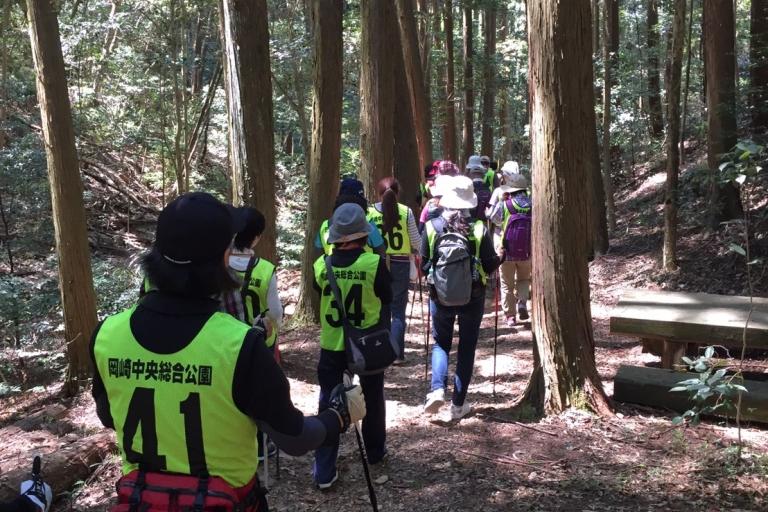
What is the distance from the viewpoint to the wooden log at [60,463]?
5156 millimetres

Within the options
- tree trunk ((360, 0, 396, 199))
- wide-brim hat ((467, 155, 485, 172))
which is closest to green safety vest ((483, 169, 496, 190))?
wide-brim hat ((467, 155, 485, 172))

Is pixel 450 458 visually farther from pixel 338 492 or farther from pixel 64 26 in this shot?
pixel 64 26

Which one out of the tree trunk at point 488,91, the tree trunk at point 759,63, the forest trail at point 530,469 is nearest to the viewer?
the forest trail at point 530,469

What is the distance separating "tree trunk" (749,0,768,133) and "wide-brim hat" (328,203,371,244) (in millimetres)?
9817

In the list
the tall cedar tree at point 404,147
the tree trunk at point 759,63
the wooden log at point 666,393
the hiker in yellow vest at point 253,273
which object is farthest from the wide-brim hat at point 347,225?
the tree trunk at point 759,63

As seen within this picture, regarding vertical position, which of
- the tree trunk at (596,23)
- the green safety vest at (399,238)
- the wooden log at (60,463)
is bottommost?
the wooden log at (60,463)

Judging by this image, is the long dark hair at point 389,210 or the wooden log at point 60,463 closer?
the wooden log at point 60,463

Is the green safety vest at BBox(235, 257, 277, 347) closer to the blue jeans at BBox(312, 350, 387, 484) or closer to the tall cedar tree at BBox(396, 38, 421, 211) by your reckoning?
the blue jeans at BBox(312, 350, 387, 484)

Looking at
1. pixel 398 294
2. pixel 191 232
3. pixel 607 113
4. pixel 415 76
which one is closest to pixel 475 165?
pixel 398 294

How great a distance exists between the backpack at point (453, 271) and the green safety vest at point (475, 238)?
71 millimetres

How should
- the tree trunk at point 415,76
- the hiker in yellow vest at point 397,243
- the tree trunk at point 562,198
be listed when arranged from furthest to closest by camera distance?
the tree trunk at point 415,76 → the hiker in yellow vest at point 397,243 → the tree trunk at point 562,198

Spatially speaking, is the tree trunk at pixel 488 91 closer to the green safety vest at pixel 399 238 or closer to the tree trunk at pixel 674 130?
the tree trunk at pixel 674 130

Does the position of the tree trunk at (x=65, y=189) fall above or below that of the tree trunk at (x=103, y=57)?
below

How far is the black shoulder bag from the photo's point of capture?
4.43 meters
